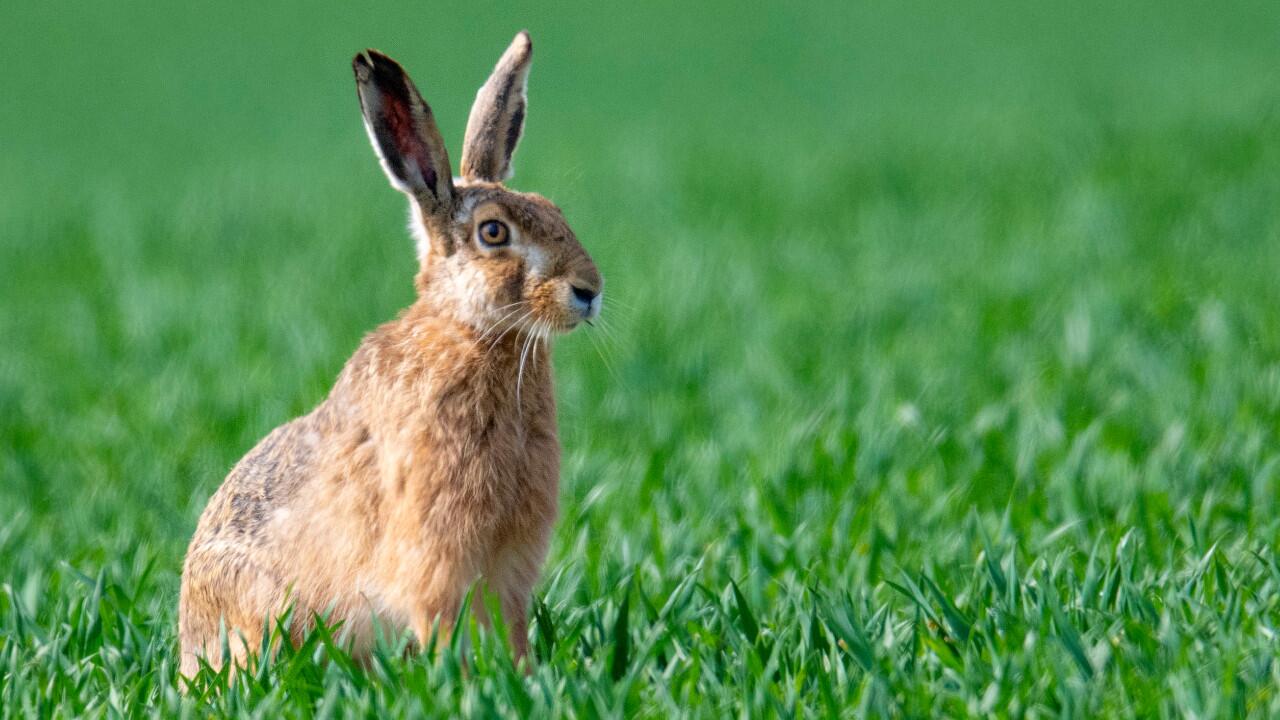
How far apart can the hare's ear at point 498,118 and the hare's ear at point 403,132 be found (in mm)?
244

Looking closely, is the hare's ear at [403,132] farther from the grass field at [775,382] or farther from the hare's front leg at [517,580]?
the hare's front leg at [517,580]

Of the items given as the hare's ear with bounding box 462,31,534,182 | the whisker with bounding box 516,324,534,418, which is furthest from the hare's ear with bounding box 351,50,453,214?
the whisker with bounding box 516,324,534,418

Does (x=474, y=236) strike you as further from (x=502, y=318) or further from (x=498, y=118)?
(x=498, y=118)

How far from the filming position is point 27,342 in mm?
8164

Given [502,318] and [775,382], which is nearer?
[502,318]

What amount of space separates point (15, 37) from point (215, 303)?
13272 mm

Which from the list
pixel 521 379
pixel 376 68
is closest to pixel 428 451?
pixel 521 379

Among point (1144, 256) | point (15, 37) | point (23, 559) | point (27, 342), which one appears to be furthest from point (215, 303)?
point (15, 37)

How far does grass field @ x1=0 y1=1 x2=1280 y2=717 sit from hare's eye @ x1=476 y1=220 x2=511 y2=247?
1.21 feet

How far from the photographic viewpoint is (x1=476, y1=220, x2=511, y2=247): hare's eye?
11.8ft

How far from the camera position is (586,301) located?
3.56 m

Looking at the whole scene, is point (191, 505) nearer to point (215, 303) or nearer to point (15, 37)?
point (215, 303)

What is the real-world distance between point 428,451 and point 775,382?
3.33 meters

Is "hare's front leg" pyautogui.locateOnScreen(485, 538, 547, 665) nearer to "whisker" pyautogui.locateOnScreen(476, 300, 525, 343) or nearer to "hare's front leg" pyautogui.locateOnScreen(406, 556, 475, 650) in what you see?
"hare's front leg" pyautogui.locateOnScreen(406, 556, 475, 650)
